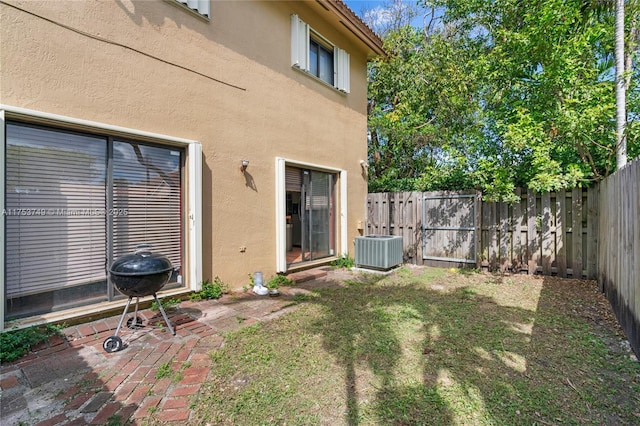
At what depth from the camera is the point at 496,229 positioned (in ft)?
23.9

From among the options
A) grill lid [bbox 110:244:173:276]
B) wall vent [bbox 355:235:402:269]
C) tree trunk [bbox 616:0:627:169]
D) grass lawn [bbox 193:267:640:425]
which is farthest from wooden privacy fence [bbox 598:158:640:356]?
grill lid [bbox 110:244:173:276]

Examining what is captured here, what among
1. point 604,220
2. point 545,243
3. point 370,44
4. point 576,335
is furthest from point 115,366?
point 370,44

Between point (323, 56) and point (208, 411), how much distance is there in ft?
26.3

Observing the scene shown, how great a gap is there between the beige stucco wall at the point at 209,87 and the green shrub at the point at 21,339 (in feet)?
6.78

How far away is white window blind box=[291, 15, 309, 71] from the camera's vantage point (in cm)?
682

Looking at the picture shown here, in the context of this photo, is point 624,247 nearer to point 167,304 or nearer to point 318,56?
point 167,304

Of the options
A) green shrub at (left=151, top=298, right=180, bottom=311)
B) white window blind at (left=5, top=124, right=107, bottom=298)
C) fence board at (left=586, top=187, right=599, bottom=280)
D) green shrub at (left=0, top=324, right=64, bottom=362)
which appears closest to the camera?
green shrub at (left=0, top=324, right=64, bottom=362)

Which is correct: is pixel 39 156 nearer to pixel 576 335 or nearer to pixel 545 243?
pixel 576 335

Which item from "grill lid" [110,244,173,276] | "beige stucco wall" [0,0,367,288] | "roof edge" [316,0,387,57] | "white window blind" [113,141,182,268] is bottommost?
"grill lid" [110,244,173,276]

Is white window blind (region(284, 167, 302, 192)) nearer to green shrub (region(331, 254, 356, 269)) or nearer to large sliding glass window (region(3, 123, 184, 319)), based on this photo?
green shrub (region(331, 254, 356, 269))

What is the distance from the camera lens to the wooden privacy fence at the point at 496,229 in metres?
6.27

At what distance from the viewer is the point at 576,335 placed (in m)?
3.71

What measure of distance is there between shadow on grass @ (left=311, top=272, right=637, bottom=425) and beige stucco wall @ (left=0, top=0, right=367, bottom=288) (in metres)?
2.35

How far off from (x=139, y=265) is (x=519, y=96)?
7989 millimetres
